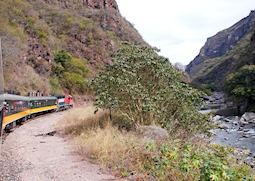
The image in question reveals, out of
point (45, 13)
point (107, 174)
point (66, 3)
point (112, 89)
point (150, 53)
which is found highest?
point (66, 3)

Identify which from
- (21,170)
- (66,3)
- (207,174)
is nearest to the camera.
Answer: (207,174)

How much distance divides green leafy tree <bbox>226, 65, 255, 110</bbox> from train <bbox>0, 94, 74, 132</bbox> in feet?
86.5

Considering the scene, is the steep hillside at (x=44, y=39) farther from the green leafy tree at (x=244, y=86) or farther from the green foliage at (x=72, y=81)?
the green leafy tree at (x=244, y=86)

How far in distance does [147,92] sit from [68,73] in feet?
137

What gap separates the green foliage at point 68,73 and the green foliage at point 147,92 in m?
38.8

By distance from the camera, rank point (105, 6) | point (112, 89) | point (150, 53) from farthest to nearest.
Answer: point (105, 6) < point (150, 53) < point (112, 89)

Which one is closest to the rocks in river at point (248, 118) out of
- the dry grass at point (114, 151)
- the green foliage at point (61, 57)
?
the green foliage at point (61, 57)

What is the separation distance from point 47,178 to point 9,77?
33.3 meters

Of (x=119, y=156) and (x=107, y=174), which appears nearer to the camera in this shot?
(x=107, y=174)

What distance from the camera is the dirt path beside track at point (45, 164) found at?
9.38 m

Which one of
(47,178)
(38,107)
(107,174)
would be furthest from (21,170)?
(38,107)

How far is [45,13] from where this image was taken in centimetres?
7762

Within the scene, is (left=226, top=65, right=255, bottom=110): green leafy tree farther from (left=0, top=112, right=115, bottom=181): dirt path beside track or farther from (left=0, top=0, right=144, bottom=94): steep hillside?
(left=0, top=112, right=115, bottom=181): dirt path beside track

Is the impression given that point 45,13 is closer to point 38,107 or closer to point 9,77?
point 9,77
